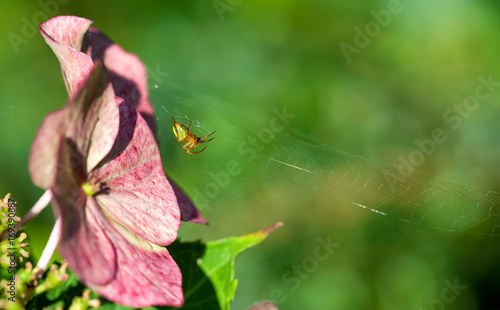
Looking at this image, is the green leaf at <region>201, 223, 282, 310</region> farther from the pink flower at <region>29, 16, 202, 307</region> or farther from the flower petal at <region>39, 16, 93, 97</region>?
the flower petal at <region>39, 16, 93, 97</region>

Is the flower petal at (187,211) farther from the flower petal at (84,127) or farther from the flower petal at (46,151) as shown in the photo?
the flower petal at (46,151)

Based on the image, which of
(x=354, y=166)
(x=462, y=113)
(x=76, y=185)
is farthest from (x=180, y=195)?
(x=462, y=113)

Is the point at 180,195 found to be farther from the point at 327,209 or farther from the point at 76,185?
the point at 327,209

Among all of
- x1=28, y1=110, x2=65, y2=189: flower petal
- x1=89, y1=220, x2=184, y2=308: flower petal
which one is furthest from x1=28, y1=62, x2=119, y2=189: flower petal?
x1=89, y1=220, x2=184, y2=308: flower petal

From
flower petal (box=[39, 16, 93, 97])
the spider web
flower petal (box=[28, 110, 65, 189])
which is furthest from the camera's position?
the spider web

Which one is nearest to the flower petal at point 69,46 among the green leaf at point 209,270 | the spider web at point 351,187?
the green leaf at point 209,270

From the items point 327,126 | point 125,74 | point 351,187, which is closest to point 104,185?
point 125,74

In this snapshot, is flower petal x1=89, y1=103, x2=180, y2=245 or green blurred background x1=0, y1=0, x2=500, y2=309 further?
green blurred background x1=0, y1=0, x2=500, y2=309
